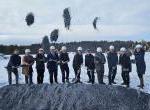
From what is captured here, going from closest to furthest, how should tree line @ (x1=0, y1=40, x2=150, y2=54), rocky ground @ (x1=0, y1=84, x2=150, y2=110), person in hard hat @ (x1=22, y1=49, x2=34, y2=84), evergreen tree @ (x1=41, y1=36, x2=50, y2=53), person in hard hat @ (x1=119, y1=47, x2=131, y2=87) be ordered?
rocky ground @ (x1=0, y1=84, x2=150, y2=110)
person in hard hat @ (x1=119, y1=47, x2=131, y2=87)
person in hard hat @ (x1=22, y1=49, x2=34, y2=84)
evergreen tree @ (x1=41, y1=36, x2=50, y2=53)
tree line @ (x1=0, y1=40, x2=150, y2=54)

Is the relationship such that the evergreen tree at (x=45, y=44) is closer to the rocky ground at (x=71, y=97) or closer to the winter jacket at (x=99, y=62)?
the rocky ground at (x=71, y=97)

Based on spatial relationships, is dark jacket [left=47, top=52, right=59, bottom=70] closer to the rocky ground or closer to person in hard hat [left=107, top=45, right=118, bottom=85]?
the rocky ground

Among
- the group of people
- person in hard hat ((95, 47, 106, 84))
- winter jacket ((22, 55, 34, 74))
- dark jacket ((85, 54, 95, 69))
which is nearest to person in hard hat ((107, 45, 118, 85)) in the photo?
the group of people

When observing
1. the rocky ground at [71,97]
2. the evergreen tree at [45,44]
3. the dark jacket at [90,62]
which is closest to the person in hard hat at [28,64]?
the rocky ground at [71,97]

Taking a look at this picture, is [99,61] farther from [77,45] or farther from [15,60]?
[77,45]

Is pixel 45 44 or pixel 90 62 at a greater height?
pixel 45 44

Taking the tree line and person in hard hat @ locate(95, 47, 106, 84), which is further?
the tree line

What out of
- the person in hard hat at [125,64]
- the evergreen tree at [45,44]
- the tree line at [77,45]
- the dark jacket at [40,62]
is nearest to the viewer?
the person in hard hat at [125,64]

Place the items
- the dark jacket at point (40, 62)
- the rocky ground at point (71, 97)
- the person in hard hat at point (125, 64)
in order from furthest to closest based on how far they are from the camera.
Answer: the dark jacket at point (40, 62) → the person in hard hat at point (125, 64) → the rocky ground at point (71, 97)

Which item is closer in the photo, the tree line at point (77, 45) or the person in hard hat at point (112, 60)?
the person in hard hat at point (112, 60)

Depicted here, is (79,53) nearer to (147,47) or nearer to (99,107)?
(99,107)

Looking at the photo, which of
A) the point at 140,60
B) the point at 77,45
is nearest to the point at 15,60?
the point at 140,60

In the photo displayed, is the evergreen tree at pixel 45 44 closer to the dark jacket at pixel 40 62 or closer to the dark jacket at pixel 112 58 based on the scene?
the dark jacket at pixel 40 62

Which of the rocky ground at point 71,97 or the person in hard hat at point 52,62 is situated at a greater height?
the person in hard hat at point 52,62
